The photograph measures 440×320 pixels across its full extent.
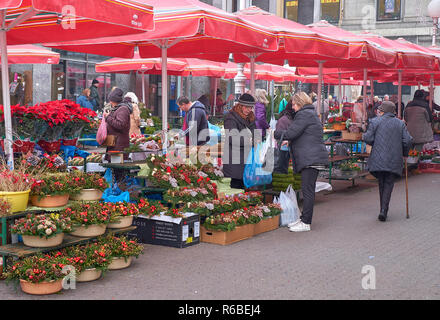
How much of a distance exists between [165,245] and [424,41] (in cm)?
3753

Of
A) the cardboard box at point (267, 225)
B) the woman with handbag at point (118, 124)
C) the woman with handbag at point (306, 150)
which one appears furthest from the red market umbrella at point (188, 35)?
the cardboard box at point (267, 225)

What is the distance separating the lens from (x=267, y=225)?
8.89 m

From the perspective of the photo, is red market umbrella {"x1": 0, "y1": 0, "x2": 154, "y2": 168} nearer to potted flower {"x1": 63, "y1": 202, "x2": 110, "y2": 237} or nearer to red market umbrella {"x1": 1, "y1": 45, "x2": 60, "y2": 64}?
potted flower {"x1": 63, "y1": 202, "x2": 110, "y2": 237}

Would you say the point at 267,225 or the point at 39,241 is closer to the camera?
the point at 39,241

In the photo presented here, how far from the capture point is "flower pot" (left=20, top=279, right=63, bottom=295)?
5.64 m

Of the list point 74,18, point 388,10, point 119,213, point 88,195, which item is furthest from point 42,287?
point 388,10

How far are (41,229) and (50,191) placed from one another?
850 mm

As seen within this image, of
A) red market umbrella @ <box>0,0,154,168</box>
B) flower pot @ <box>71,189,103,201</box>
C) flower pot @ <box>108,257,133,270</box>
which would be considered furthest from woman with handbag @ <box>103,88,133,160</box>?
flower pot @ <box>108,257,133,270</box>

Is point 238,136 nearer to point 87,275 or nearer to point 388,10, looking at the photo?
point 87,275

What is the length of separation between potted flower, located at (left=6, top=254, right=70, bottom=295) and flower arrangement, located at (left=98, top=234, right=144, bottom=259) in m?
0.75

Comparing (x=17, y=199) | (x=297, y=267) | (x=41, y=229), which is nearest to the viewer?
(x=41, y=229)

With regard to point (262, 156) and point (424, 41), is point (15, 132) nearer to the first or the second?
point (262, 156)

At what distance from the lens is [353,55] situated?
12.0 m

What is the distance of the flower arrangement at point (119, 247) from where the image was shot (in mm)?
6477
